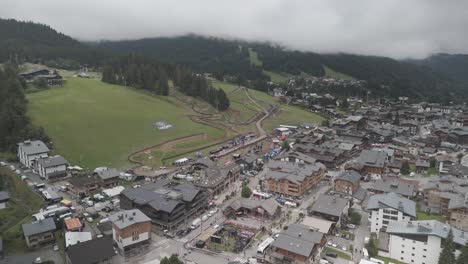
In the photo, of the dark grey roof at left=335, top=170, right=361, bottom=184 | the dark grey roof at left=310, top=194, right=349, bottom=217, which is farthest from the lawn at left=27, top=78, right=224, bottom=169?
the dark grey roof at left=310, top=194, right=349, bottom=217

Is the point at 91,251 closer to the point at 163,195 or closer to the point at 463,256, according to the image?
the point at 163,195

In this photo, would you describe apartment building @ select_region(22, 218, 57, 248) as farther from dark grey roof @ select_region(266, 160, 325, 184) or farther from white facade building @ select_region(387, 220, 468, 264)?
white facade building @ select_region(387, 220, 468, 264)

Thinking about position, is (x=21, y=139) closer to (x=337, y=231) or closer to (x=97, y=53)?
(x=337, y=231)

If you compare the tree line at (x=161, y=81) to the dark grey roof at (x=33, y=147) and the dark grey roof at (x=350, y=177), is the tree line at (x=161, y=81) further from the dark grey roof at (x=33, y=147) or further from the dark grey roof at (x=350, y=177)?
the dark grey roof at (x=350, y=177)

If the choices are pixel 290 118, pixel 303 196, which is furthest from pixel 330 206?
pixel 290 118

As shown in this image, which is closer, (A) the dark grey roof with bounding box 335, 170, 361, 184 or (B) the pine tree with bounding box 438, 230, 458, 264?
(B) the pine tree with bounding box 438, 230, 458, 264

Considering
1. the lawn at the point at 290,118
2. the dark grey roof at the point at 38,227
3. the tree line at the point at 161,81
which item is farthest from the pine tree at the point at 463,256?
the tree line at the point at 161,81
